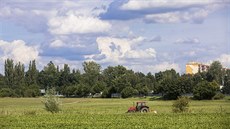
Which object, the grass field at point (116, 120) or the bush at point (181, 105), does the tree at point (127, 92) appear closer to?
the grass field at point (116, 120)

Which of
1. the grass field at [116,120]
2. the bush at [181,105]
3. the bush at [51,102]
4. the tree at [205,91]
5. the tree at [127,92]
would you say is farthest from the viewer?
the tree at [127,92]

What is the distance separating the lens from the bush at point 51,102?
53.2 meters

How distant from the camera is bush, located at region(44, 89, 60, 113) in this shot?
53.2m

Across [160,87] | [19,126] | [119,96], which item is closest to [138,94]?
[119,96]

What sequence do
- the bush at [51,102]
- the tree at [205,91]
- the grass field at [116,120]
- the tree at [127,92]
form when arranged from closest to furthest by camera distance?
the grass field at [116,120]
the bush at [51,102]
the tree at [205,91]
the tree at [127,92]

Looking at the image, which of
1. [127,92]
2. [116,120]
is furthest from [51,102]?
[127,92]

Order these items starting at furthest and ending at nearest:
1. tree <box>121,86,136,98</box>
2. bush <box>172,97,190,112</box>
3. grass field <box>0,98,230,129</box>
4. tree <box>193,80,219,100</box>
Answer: tree <box>121,86,136,98</box> → tree <box>193,80,219,100</box> → bush <box>172,97,190,112</box> → grass field <box>0,98,230,129</box>

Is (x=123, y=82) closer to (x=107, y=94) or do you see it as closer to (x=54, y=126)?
(x=107, y=94)

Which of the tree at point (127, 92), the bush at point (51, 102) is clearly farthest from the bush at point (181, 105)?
the tree at point (127, 92)

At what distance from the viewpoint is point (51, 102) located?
53531mm

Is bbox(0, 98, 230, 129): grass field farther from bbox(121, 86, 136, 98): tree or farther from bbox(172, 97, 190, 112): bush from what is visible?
bbox(121, 86, 136, 98): tree

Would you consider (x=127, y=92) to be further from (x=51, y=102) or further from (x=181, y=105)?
(x=51, y=102)

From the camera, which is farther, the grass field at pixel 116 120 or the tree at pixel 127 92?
the tree at pixel 127 92

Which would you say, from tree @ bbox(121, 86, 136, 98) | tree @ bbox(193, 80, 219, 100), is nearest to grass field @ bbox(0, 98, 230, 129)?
tree @ bbox(193, 80, 219, 100)
